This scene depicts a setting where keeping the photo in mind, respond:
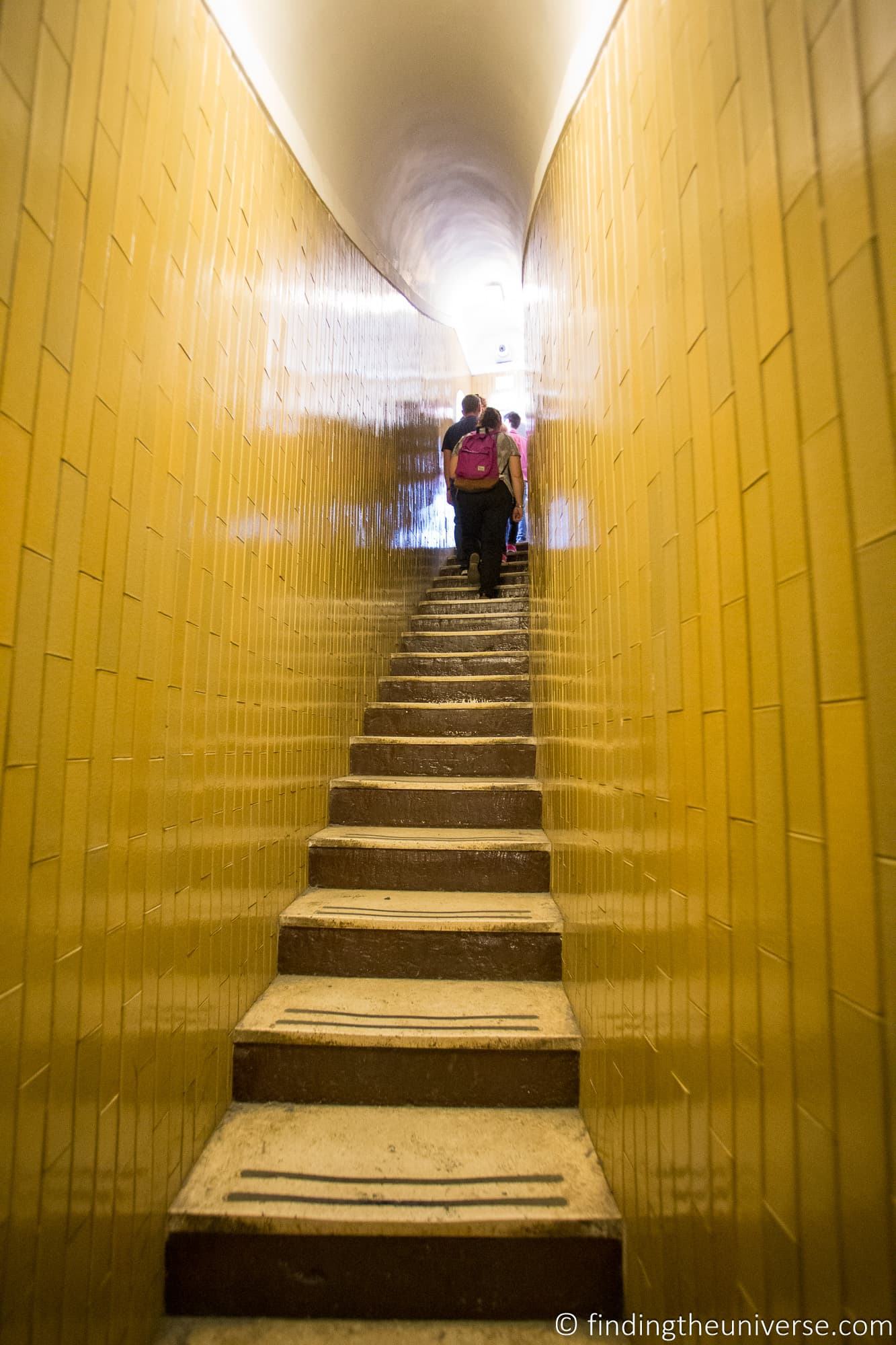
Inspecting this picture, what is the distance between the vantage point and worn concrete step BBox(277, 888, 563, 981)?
6.04 feet

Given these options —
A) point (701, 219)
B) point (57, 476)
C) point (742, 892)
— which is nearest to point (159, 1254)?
point (742, 892)

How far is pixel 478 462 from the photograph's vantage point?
4.18 m

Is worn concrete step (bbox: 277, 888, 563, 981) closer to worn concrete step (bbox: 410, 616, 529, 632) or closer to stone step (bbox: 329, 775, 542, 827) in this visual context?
stone step (bbox: 329, 775, 542, 827)

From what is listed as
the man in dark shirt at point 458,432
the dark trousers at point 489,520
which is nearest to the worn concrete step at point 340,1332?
the dark trousers at point 489,520

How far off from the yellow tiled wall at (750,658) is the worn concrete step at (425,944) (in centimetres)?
44

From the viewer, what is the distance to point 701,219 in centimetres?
91

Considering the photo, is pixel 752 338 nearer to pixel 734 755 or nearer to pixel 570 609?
pixel 734 755

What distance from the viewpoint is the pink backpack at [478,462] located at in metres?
4.16

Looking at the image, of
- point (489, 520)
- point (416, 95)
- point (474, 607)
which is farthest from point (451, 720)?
point (416, 95)

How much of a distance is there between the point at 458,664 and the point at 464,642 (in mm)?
348

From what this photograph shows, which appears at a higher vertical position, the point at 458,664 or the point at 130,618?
the point at 458,664

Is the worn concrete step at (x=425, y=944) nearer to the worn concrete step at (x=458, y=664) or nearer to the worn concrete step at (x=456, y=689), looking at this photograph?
the worn concrete step at (x=456, y=689)

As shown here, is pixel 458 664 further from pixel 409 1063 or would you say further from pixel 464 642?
pixel 409 1063

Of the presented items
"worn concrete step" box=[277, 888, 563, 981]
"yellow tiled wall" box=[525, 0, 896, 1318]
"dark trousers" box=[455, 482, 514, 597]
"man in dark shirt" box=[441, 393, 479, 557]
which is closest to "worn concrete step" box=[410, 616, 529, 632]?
"dark trousers" box=[455, 482, 514, 597]
